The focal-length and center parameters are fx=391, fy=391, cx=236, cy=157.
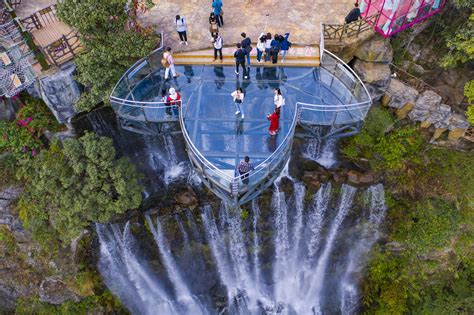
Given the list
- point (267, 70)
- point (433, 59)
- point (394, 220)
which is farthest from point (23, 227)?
point (433, 59)

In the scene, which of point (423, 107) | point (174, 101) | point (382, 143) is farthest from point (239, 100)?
point (423, 107)

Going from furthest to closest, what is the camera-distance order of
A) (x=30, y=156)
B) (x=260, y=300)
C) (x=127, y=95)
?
(x=260, y=300) < (x=30, y=156) < (x=127, y=95)

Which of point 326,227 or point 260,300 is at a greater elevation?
point 326,227

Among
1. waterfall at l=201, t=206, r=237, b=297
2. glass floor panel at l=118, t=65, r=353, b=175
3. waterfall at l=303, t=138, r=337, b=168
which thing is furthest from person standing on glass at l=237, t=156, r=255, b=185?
waterfall at l=303, t=138, r=337, b=168

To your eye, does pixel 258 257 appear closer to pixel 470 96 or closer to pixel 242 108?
pixel 242 108

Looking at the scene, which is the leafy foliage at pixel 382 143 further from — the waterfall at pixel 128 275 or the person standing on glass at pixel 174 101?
the waterfall at pixel 128 275

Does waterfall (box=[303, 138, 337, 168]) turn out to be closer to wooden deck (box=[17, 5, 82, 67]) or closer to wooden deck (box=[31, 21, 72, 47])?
wooden deck (box=[17, 5, 82, 67])

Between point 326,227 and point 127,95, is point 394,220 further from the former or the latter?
point 127,95
